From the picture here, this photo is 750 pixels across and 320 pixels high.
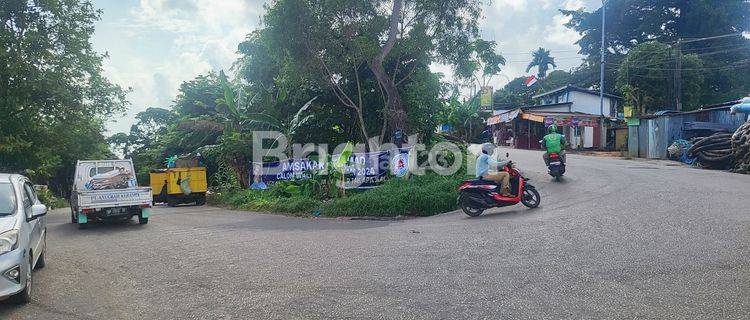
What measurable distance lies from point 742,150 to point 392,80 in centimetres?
1185

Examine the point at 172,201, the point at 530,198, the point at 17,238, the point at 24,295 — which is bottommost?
the point at 172,201

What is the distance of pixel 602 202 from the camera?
35.0 feet

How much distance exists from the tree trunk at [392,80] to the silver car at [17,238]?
1050 cm

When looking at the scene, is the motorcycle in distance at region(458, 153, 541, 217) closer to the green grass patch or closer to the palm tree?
the green grass patch

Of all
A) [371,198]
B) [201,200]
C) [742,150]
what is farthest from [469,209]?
[201,200]

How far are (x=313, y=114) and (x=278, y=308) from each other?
13.9 m

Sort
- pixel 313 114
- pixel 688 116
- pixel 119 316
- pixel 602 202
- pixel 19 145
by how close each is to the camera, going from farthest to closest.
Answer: pixel 688 116
pixel 19 145
pixel 313 114
pixel 602 202
pixel 119 316

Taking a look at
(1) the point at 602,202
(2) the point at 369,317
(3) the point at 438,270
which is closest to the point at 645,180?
(1) the point at 602,202

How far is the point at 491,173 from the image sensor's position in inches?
429

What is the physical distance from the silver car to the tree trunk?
34.5 ft

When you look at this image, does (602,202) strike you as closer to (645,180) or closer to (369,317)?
(645,180)

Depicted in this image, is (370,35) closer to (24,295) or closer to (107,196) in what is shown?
(107,196)

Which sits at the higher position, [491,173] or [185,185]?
[491,173]

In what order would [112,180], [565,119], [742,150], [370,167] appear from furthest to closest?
[565,119] < [742,150] < [370,167] < [112,180]
